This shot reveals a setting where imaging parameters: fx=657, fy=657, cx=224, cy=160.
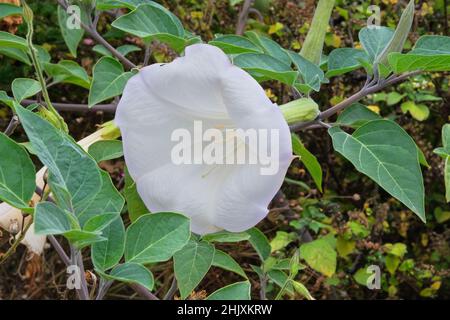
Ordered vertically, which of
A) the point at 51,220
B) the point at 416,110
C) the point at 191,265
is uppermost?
the point at 51,220

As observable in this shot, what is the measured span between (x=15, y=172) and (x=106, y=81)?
0.49m

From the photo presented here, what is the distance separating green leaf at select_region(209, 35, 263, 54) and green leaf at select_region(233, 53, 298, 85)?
2 centimetres

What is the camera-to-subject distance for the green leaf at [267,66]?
880 millimetres

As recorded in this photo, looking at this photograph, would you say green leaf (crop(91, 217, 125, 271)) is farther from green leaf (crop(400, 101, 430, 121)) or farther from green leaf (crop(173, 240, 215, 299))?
green leaf (crop(400, 101, 430, 121))

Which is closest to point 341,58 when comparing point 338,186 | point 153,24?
point 153,24

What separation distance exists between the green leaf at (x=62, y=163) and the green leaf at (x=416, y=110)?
1.49 metres

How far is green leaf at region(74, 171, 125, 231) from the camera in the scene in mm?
638

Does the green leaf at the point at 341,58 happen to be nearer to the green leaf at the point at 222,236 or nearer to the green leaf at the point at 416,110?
the green leaf at the point at 222,236

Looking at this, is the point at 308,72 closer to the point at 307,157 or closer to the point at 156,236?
the point at 307,157

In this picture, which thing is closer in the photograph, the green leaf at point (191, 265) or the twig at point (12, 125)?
the green leaf at point (191, 265)

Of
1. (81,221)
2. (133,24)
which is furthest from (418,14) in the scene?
(81,221)

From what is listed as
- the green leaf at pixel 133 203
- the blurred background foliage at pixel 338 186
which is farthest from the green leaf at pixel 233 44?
the blurred background foliage at pixel 338 186

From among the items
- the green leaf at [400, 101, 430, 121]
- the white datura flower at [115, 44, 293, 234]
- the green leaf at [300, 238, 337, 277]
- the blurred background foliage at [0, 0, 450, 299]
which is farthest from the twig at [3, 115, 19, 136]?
the green leaf at [400, 101, 430, 121]

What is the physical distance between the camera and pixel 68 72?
130cm
